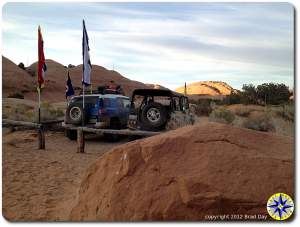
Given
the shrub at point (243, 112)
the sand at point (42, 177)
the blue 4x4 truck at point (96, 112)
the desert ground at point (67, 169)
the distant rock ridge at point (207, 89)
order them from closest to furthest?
the desert ground at point (67, 169)
the sand at point (42, 177)
the blue 4x4 truck at point (96, 112)
the shrub at point (243, 112)
the distant rock ridge at point (207, 89)

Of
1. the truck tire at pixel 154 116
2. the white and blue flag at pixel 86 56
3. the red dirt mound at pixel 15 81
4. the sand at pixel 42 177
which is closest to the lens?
the sand at pixel 42 177

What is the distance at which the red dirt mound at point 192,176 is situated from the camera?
4.21 meters

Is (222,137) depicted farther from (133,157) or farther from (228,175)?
(133,157)

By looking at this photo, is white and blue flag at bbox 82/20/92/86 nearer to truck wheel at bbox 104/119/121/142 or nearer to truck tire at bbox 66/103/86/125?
truck tire at bbox 66/103/86/125

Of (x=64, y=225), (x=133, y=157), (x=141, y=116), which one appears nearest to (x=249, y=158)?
(x=133, y=157)

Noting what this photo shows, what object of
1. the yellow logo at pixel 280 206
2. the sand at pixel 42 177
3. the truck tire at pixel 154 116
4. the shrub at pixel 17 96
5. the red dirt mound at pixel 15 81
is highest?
the red dirt mound at pixel 15 81

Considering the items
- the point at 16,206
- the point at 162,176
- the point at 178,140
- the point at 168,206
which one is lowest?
the point at 16,206

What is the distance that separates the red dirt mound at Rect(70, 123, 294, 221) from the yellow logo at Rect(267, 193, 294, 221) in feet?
0.19

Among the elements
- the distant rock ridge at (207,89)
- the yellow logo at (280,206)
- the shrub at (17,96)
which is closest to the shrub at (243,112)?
the yellow logo at (280,206)

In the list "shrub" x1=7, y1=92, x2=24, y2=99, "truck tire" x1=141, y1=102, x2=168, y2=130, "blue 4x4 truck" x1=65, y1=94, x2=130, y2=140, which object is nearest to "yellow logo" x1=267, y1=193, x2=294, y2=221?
"truck tire" x1=141, y1=102, x2=168, y2=130

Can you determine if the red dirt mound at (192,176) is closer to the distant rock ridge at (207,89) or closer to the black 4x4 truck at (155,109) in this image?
the black 4x4 truck at (155,109)

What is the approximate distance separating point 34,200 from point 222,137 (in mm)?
3101

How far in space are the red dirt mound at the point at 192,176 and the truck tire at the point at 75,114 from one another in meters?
7.19

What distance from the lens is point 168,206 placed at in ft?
14.1
